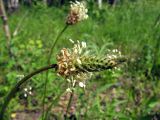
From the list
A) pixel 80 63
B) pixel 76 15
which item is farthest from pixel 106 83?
pixel 80 63

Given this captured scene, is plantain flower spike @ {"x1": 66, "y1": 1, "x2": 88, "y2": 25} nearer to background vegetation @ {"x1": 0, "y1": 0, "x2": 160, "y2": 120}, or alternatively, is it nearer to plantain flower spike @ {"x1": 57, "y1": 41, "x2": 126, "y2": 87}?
background vegetation @ {"x1": 0, "y1": 0, "x2": 160, "y2": 120}

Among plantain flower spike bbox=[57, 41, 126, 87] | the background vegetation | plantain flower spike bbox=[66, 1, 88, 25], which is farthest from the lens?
the background vegetation

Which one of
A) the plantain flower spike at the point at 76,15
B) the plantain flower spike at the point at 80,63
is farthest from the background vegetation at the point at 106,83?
the plantain flower spike at the point at 80,63

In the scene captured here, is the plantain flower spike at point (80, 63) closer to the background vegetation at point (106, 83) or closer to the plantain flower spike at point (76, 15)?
the plantain flower spike at point (76, 15)

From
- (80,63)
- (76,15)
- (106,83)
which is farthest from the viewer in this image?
(106,83)

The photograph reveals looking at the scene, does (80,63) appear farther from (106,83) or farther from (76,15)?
(106,83)

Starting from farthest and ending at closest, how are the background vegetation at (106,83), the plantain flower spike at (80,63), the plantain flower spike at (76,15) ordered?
the background vegetation at (106,83)
the plantain flower spike at (76,15)
the plantain flower spike at (80,63)

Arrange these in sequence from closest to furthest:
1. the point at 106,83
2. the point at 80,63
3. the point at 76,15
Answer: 1. the point at 80,63
2. the point at 76,15
3. the point at 106,83

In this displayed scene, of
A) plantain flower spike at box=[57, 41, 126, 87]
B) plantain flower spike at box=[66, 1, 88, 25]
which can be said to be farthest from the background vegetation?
plantain flower spike at box=[57, 41, 126, 87]
